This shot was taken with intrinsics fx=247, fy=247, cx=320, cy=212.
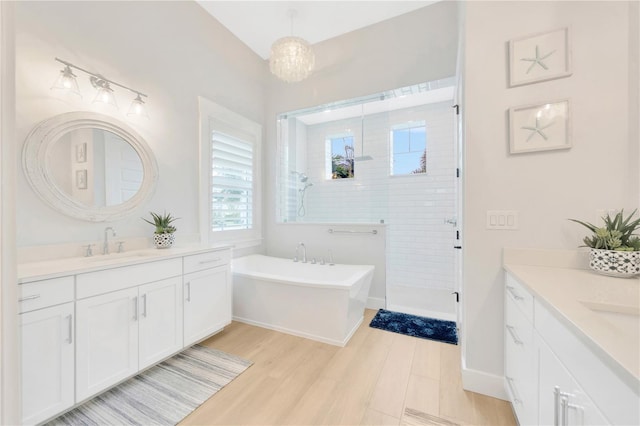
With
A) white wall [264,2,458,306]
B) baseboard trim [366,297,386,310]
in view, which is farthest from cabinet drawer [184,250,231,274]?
baseboard trim [366,297,386,310]

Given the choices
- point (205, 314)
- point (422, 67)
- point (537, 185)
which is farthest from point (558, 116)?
point (205, 314)

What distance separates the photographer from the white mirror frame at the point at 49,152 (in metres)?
1.66

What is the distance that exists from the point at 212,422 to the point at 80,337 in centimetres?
91

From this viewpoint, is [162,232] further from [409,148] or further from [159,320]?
[409,148]

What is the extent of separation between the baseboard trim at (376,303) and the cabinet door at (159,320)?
2.10 meters

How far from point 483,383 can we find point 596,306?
43.6 inches

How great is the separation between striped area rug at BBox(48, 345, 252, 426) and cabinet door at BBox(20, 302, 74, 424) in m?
0.21

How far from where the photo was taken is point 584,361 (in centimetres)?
69

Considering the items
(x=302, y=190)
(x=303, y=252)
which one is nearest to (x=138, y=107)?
(x=302, y=190)

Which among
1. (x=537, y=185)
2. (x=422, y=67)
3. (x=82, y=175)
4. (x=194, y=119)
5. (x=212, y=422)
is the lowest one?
(x=212, y=422)

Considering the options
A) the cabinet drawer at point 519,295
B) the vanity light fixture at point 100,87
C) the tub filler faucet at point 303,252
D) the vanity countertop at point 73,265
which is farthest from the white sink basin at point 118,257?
the cabinet drawer at point 519,295

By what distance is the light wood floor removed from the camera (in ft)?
4.84

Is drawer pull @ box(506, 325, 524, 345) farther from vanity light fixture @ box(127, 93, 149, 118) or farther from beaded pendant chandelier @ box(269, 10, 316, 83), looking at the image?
vanity light fixture @ box(127, 93, 149, 118)

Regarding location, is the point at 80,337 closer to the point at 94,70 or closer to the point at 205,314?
the point at 205,314
